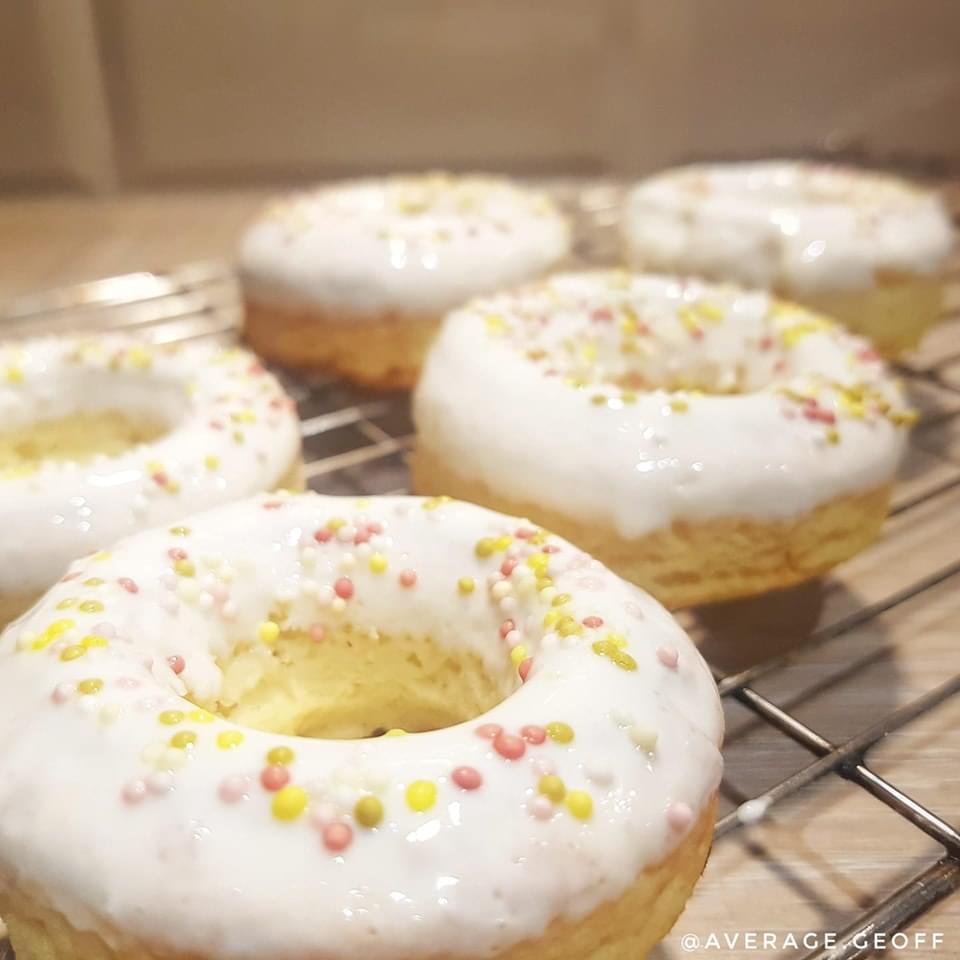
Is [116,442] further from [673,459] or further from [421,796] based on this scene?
[421,796]

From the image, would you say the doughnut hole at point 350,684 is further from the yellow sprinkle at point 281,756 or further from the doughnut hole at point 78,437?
the doughnut hole at point 78,437

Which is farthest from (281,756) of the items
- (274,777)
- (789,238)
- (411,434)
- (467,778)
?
(789,238)

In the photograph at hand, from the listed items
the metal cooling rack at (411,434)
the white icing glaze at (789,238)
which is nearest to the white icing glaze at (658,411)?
the metal cooling rack at (411,434)

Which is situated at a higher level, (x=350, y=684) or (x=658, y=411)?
(x=658, y=411)

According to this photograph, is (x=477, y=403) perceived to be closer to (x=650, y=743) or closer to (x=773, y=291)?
(x=650, y=743)

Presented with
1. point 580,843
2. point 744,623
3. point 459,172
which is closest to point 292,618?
point 580,843

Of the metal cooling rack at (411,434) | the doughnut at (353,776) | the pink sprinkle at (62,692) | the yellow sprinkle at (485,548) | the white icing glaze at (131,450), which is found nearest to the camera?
the doughnut at (353,776)
